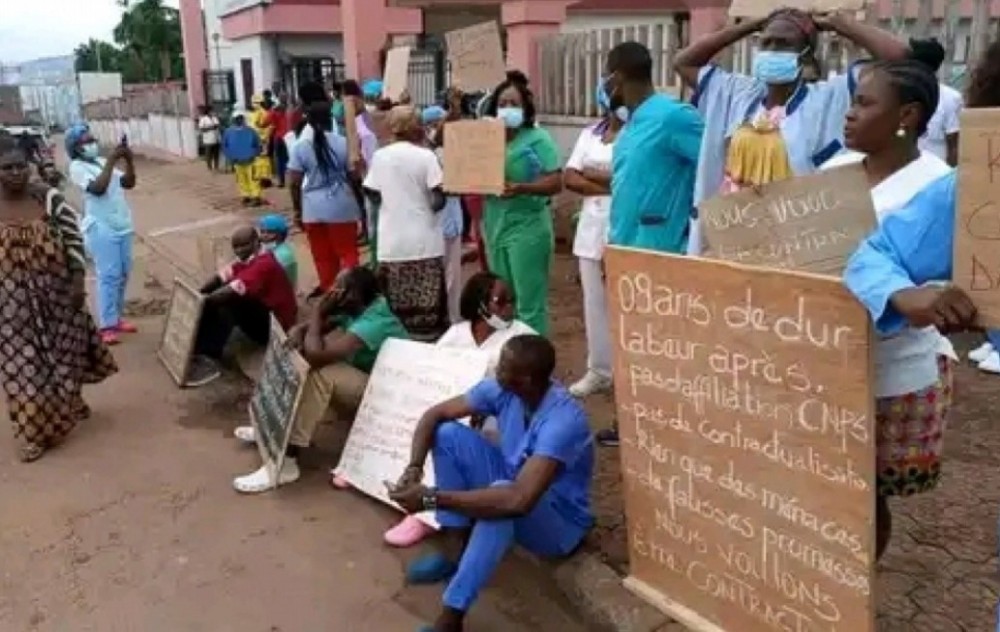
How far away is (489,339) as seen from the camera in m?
3.85

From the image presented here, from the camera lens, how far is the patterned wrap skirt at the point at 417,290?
17.4ft

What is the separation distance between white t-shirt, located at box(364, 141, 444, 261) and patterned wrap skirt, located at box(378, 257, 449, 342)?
50 millimetres

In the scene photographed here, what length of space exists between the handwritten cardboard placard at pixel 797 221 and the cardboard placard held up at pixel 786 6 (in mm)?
941

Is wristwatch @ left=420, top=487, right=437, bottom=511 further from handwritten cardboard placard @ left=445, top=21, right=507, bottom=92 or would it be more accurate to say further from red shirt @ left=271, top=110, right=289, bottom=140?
red shirt @ left=271, top=110, right=289, bottom=140

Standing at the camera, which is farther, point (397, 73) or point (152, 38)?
point (152, 38)

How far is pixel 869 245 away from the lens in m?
2.03

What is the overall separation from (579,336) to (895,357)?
3.91 meters

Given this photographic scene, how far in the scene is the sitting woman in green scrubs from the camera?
4.86m

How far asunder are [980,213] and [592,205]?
111 inches

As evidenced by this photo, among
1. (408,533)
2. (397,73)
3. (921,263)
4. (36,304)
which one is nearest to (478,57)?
(397,73)

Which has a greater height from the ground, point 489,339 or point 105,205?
point 105,205

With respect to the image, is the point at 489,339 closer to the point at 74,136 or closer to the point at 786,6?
the point at 786,6

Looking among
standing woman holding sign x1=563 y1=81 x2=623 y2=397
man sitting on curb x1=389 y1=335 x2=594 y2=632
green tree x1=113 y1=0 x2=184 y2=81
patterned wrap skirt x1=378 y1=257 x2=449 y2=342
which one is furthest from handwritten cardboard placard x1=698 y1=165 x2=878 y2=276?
green tree x1=113 y1=0 x2=184 y2=81

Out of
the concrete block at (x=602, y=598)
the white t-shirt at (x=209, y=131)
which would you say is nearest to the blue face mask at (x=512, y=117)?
the concrete block at (x=602, y=598)
